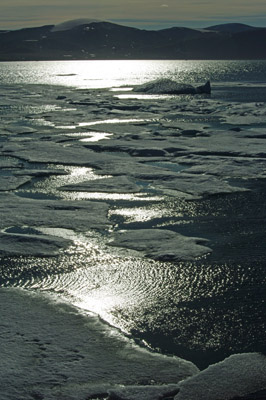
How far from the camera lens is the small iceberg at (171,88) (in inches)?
1249

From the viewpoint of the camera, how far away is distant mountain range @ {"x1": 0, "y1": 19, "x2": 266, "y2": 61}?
516 ft

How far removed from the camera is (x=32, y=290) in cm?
505

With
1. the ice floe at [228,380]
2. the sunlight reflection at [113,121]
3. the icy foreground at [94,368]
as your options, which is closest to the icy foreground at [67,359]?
the icy foreground at [94,368]

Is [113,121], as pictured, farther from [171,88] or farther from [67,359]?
[171,88]

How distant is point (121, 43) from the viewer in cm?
17650

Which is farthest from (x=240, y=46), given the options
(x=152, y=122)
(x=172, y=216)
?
(x=172, y=216)

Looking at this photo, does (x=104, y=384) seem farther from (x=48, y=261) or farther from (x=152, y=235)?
(x=152, y=235)

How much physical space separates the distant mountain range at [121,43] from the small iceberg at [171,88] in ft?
406

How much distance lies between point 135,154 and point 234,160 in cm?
210

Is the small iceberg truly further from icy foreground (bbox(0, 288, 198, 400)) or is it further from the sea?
icy foreground (bbox(0, 288, 198, 400))

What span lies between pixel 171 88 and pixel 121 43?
150244 mm

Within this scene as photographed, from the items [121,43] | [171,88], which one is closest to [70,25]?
[121,43]

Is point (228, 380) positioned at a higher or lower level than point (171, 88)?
lower

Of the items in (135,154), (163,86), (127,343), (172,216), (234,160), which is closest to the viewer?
(127,343)
